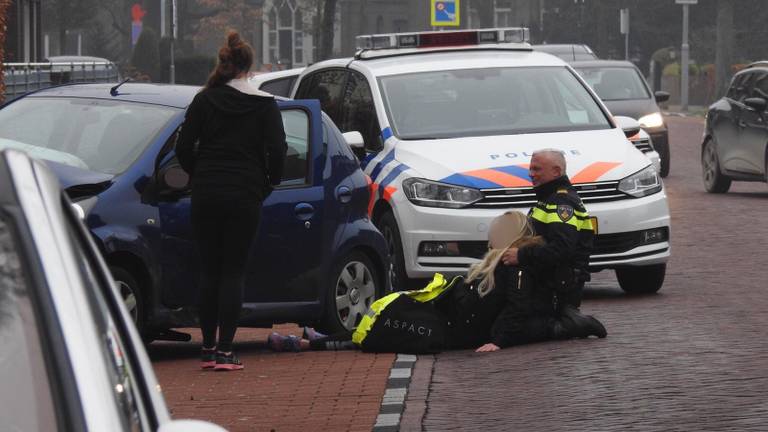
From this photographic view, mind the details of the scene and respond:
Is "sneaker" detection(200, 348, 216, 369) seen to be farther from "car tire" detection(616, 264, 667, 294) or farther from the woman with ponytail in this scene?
"car tire" detection(616, 264, 667, 294)

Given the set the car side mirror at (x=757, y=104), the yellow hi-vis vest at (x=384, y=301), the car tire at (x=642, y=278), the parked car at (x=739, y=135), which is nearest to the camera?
the yellow hi-vis vest at (x=384, y=301)

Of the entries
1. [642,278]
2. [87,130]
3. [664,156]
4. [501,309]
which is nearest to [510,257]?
[501,309]

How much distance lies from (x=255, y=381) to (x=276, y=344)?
1347 millimetres

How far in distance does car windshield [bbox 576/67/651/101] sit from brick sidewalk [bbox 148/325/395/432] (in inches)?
646

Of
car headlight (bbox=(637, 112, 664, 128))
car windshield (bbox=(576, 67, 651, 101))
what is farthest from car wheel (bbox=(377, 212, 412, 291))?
car windshield (bbox=(576, 67, 651, 101))

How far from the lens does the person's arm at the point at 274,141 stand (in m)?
9.03

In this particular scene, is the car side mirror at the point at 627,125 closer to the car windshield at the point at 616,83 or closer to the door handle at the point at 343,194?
the door handle at the point at 343,194

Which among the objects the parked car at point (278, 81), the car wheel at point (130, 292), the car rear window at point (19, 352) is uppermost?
the car rear window at point (19, 352)

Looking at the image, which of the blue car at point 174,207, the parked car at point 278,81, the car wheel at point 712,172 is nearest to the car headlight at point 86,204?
the blue car at point 174,207

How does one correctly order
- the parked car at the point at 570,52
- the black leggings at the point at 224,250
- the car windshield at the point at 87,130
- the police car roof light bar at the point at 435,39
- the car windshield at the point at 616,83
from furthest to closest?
the parked car at the point at 570,52 < the car windshield at the point at 616,83 < the police car roof light bar at the point at 435,39 < the car windshield at the point at 87,130 < the black leggings at the point at 224,250

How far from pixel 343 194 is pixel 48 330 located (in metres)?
8.24

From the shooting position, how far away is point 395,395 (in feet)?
27.9

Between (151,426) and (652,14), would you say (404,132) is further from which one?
(652,14)

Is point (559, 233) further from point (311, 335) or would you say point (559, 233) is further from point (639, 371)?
point (311, 335)
